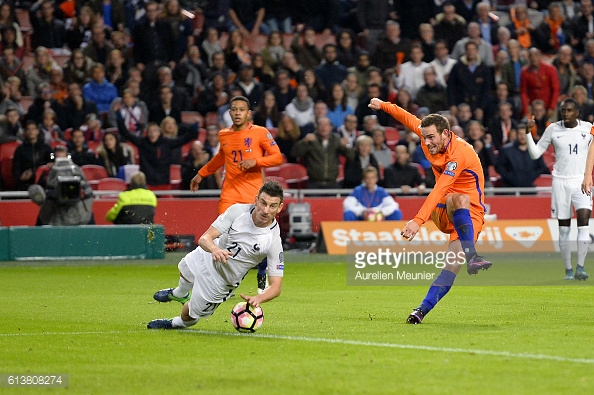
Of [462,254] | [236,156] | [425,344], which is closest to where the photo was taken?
[425,344]

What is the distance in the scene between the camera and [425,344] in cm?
813

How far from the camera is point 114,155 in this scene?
810 inches

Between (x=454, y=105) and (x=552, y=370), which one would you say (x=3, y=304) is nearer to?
(x=552, y=370)

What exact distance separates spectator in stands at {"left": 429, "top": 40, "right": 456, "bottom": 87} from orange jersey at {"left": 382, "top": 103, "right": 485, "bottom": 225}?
12.9m

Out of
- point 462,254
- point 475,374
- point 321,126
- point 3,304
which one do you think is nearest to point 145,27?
point 321,126

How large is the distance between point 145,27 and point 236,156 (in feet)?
33.5

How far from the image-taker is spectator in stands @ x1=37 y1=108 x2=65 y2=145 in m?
20.7

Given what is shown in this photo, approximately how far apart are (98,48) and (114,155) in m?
3.13

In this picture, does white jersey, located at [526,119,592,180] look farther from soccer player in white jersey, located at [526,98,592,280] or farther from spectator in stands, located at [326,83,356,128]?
spectator in stands, located at [326,83,356,128]

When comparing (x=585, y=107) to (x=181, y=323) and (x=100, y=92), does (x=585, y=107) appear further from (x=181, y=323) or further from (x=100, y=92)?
(x=181, y=323)

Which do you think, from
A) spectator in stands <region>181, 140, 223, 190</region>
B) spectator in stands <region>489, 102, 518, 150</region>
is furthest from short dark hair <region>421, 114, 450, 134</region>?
spectator in stands <region>489, 102, 518, 150</region>

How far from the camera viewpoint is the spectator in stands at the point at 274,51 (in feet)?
76.0

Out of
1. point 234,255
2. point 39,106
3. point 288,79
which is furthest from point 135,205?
point 234,255

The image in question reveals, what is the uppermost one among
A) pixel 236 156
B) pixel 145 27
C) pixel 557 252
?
pixel 145 27
